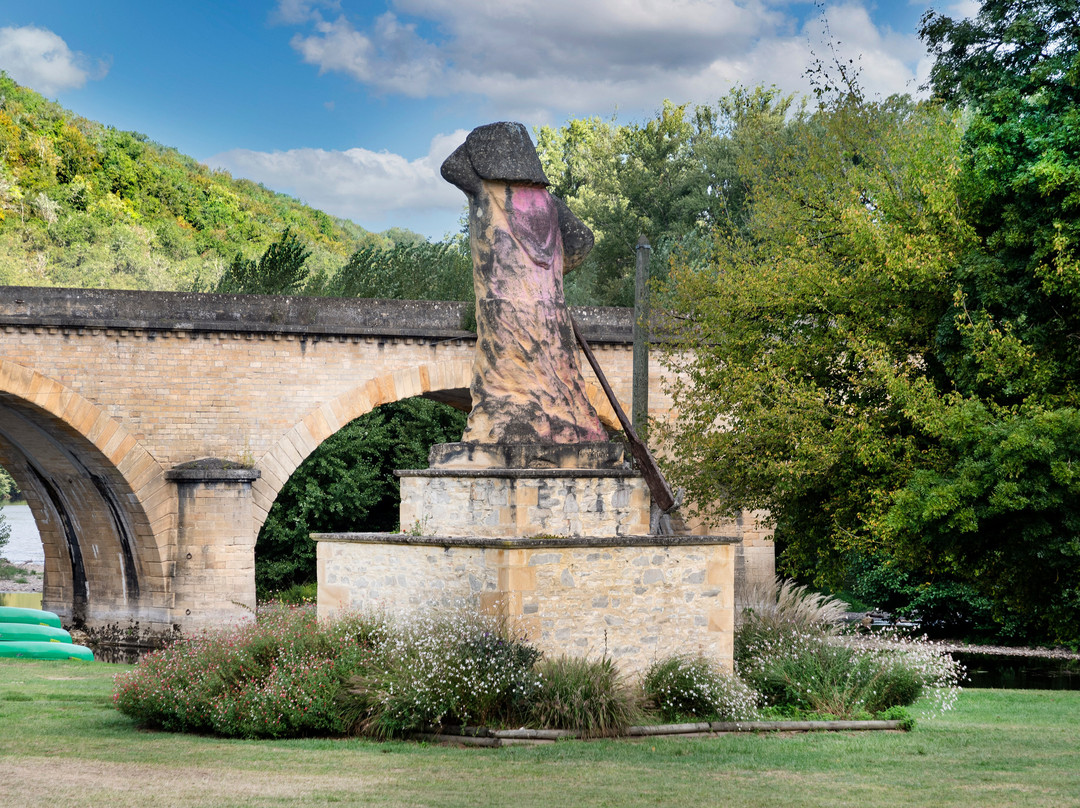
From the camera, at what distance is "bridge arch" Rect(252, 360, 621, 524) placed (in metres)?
20.7

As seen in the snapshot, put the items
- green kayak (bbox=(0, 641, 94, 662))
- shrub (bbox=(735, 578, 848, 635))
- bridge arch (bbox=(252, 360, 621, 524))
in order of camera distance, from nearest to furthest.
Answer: shrub (bbox=(735, 578, 848, 635)), green kayak (bbox=(0, 641, 94, 662)), bridge arch (bbox=(252, 360, 621, 524))

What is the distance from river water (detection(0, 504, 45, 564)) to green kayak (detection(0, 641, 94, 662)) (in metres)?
21.3

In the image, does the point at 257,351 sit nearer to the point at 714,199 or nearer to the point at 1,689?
the point at 1,689

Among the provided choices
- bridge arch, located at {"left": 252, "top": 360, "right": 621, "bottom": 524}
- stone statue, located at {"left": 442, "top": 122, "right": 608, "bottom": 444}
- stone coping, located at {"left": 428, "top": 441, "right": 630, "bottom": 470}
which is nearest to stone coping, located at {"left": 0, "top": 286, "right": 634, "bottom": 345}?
bridge arch, located at {"left": 252, "top": 360, "right": 621, "bottom": 524}

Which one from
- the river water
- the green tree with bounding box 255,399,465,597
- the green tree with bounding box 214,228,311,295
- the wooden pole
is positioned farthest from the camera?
the river water

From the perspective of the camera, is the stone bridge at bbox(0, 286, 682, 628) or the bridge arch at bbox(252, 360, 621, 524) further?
the bridge arch at bbox(252, 360, 621, 524)

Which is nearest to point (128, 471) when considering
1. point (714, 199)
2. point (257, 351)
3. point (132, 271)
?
point (257, 351)

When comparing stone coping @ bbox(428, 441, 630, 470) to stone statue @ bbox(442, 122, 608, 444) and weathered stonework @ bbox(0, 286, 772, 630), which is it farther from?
weathered stonework @ bbox(0, 286, 772, 630)

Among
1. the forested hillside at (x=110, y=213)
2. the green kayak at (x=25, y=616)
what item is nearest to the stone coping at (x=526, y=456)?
the green kayak at (x=25, y=616)

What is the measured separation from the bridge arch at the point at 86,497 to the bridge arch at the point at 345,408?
1726 millimetres

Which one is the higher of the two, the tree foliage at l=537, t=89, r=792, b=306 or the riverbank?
the tree foliage at l=537, t=89, r=792, b=306

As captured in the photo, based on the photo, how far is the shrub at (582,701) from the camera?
9172 millimetres

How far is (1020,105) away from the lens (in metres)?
11.9

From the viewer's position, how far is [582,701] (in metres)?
9.20
